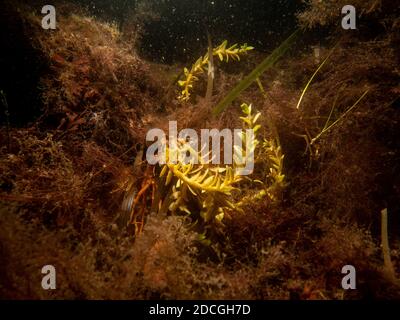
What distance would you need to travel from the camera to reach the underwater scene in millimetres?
2184

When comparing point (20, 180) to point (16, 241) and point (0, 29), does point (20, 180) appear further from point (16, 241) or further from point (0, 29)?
point (0, 29)

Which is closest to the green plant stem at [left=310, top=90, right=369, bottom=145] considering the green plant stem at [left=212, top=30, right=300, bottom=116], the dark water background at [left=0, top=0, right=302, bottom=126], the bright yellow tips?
the green plant stem at [left=212, top=30, right=300, bottom=116]

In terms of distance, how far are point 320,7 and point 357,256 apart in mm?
3150

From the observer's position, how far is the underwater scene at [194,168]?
2.18 m

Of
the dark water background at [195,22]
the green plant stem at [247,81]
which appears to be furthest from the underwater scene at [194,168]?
the dark water background at [195,22]

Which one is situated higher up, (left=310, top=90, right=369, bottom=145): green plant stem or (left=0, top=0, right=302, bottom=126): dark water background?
(left=0, top=0, right=302, bottom=126): dark water background

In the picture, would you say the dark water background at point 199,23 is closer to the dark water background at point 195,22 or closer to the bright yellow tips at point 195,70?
the dark water background at point 195,22

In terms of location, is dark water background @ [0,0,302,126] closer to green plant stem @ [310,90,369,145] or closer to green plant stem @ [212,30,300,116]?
green plant stem @ [212,30,300,116]

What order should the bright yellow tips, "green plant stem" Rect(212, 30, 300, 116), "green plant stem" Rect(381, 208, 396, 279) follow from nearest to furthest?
1. "green plant stem" Rect(381, 208, 396, 279)
2. "green plant stem" Rect(212, 30, 300, 116)
3. the bright yellow tips

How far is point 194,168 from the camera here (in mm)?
2820

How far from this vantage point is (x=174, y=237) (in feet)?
7.78

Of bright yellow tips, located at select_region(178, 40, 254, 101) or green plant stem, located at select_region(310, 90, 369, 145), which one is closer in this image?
green plant stem, located at select_region(310, 90, 369, 145)

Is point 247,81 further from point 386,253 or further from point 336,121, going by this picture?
point 386,253

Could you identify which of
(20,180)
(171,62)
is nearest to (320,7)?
(171,62)
